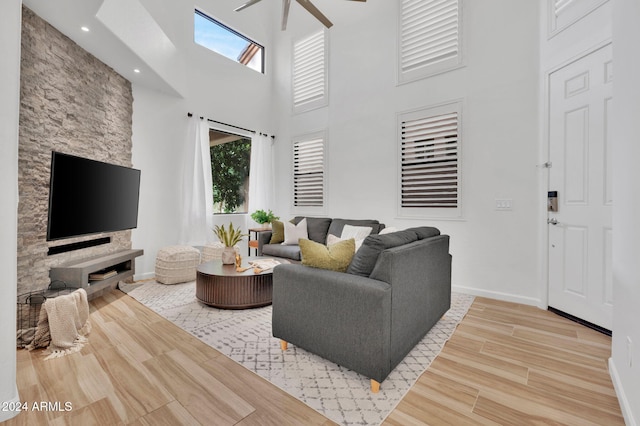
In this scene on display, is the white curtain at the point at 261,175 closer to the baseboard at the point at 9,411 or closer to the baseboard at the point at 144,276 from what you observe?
the baseboard at the point at 144,276

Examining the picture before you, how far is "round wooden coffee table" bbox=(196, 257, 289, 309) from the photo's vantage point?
301 centimetres

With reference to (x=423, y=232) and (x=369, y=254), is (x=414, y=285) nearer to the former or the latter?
(x=369, y=254)

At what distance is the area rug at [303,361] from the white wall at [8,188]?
1118 mm

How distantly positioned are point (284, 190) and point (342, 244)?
4106mm

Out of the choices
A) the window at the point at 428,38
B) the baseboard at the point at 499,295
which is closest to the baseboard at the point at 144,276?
the baseboard at the point at 499,295

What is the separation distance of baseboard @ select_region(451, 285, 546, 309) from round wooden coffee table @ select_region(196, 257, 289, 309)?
8.15 feet

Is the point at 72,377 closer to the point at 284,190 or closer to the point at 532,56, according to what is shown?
the point at 284,190

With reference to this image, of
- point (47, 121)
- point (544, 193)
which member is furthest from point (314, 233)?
point (47, 121)

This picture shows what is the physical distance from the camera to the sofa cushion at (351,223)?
4.25 m

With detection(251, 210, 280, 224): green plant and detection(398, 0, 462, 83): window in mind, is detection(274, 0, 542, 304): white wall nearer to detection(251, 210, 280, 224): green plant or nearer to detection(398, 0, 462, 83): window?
detection(398, 0, 462, 83): window

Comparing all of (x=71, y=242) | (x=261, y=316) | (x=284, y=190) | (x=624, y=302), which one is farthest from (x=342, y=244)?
(x=284, y=190)

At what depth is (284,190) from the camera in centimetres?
603

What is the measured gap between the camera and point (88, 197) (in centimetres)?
310

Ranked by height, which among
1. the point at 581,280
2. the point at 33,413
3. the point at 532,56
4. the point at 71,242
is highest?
the point at 532,56
